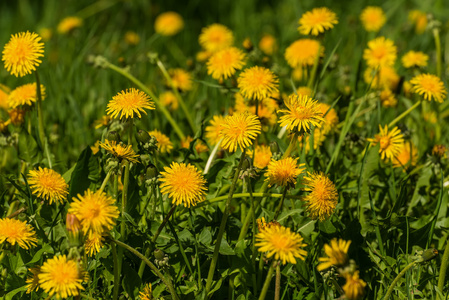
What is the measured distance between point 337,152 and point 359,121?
0.76m

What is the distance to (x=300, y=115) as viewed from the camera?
168cm

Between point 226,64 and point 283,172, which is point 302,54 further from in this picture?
Result: point 283,172

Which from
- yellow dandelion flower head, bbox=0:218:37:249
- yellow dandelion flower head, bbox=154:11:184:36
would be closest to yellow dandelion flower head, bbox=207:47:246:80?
yellow dandelion flower head, bbox=0:218:37:249

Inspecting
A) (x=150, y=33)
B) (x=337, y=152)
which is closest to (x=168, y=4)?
(x=150, y=33)

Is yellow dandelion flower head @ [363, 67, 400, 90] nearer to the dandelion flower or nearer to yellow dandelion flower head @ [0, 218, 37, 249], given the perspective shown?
the dandelion flower

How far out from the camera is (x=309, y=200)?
5.59ft

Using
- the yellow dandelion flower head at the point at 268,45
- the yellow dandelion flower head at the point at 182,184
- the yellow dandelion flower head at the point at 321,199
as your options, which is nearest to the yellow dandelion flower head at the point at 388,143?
the yellow dandelion flower head at the point at 321,199

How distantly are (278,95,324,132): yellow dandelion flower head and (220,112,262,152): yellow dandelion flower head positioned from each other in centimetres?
9

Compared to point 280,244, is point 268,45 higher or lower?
higher

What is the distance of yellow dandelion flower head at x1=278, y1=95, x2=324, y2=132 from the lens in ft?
5.49

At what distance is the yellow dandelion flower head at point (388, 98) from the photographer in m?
2.80

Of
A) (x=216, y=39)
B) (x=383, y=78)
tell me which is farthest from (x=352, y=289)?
(x=216, y=39)

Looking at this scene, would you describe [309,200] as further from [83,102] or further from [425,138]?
[83,102]

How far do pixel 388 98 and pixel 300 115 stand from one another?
50.5 inches
